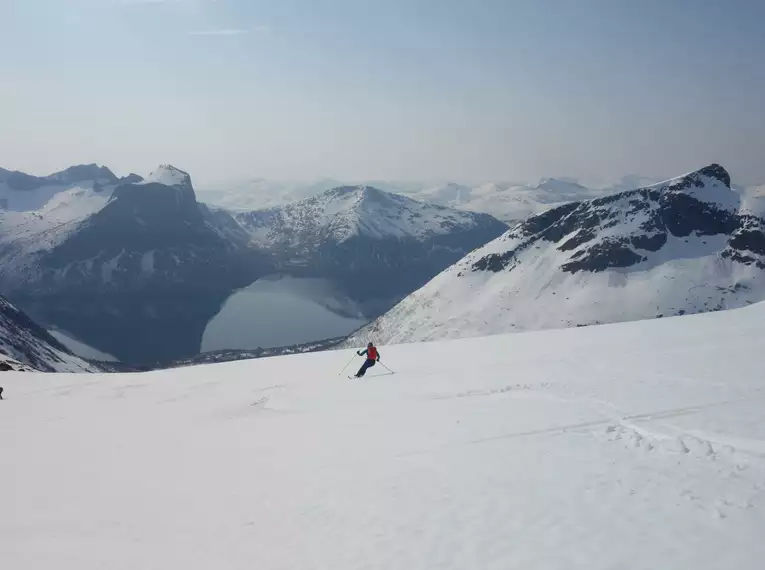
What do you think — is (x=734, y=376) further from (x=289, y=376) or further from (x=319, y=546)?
(x=289, y=376)

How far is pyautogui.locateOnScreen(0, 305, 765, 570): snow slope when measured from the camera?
29.3ft

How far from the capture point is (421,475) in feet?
39.1

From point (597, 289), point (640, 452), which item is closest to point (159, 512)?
point (640, 452)

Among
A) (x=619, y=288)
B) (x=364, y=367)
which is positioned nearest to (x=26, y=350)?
(x=364, y=367)

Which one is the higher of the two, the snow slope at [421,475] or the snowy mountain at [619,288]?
the snow slope at [421,475]

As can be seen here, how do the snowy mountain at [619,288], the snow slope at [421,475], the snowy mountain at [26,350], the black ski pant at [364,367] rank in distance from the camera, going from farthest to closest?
the snowy mountain at [619,288] → the snowy mountain at [26,350] → the black ski pant at [364,367] → the snow slope at [421,475]

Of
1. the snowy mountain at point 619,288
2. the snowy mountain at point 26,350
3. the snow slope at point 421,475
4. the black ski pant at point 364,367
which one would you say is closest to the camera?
the snow slope at point 421,475

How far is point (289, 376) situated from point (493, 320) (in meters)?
154

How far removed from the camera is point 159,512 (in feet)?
37.3

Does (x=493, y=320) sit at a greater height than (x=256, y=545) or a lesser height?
lesser

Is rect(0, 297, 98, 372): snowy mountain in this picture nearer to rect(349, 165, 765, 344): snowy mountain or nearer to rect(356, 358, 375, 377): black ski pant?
rect(356, 358, 375, 377): black ski pant

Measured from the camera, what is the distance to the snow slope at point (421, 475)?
8.95m

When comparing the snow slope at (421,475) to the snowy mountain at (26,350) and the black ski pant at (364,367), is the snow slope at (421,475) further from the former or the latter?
the snowy mountain at (26,350)

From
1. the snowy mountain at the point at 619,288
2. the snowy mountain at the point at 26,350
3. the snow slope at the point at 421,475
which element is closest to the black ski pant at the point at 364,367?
the snow slope at the point at 421,475
